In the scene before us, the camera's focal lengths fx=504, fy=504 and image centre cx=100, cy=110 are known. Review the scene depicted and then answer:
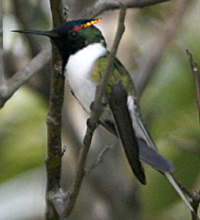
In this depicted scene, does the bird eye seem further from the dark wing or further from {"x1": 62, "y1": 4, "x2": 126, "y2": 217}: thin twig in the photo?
{"x1": 62, "y1": 4, "x2": 126, "y2": 217}: thin twig

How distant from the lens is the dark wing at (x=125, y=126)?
2270 millimetres

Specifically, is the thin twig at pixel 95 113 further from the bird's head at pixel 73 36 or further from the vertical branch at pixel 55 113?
the bird's head at pixel 73 36

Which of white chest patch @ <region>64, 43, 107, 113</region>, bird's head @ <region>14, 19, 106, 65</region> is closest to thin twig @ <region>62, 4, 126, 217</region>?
white chest patch @ <region>64, 43, 107, 113</region>

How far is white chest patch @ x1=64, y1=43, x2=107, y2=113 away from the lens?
252cm

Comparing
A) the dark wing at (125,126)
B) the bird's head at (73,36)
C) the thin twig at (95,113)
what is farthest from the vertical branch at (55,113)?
the thin twig at (95,113)

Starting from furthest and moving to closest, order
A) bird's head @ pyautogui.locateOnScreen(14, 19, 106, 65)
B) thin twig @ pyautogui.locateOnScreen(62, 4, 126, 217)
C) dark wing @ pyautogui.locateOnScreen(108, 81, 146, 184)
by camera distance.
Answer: bird's head @ pyautogui.locateOnScreen(14, 19, 106, 65) → dark wing @ pyautogui.locateOnScreen(108, 81, 146, 184) → thin twig @ pyautogui.locateOnScreen(62, 4, 126, 217)

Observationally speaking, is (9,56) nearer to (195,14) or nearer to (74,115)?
(74,115)

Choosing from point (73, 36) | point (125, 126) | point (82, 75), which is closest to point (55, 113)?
point (82, 75)

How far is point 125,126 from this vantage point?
2.40m

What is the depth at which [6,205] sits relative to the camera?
4.34m

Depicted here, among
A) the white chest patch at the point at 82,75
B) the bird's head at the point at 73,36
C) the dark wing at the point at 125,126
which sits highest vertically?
the bird's head at the point at 73,36

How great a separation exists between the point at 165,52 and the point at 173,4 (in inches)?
16.5

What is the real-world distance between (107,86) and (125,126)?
0.23 metres

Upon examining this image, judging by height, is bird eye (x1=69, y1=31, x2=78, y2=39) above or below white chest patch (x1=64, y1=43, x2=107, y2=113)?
above
